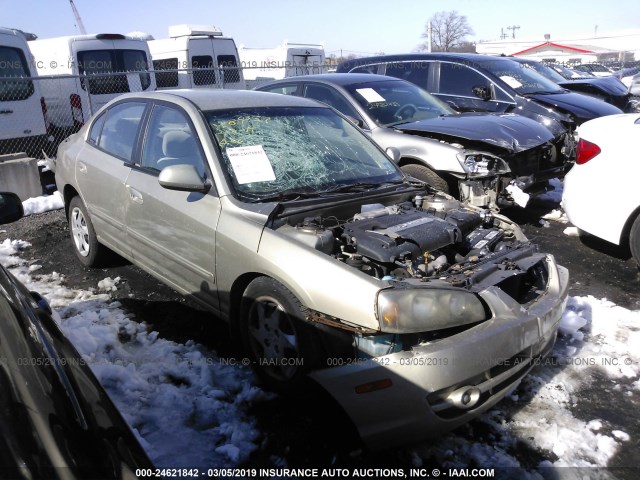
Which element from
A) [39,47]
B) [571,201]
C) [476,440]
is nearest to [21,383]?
[476,440]

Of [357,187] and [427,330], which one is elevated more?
[357,187]

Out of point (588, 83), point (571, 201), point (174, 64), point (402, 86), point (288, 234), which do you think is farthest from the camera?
point (174, 64)

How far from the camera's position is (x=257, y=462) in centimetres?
253

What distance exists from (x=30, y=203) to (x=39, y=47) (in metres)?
7.38

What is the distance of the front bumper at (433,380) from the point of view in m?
2.29

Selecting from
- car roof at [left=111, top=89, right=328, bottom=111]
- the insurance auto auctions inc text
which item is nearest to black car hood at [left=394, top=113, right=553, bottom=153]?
car roof at [left=111, top=89, right=328, bottom=111]

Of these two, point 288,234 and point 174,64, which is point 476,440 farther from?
point 174,64

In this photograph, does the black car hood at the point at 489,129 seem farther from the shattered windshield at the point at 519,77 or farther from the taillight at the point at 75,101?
the taillight at the point at 75,101

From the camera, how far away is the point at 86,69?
450 inches

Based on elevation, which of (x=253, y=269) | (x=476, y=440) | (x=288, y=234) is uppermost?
(x=288, y=234)

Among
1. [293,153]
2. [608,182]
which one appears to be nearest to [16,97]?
[293,153]

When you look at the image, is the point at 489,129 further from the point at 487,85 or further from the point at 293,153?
the point at 293,153

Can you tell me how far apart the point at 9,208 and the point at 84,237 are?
2389mm

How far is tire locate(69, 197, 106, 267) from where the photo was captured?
4648mm
